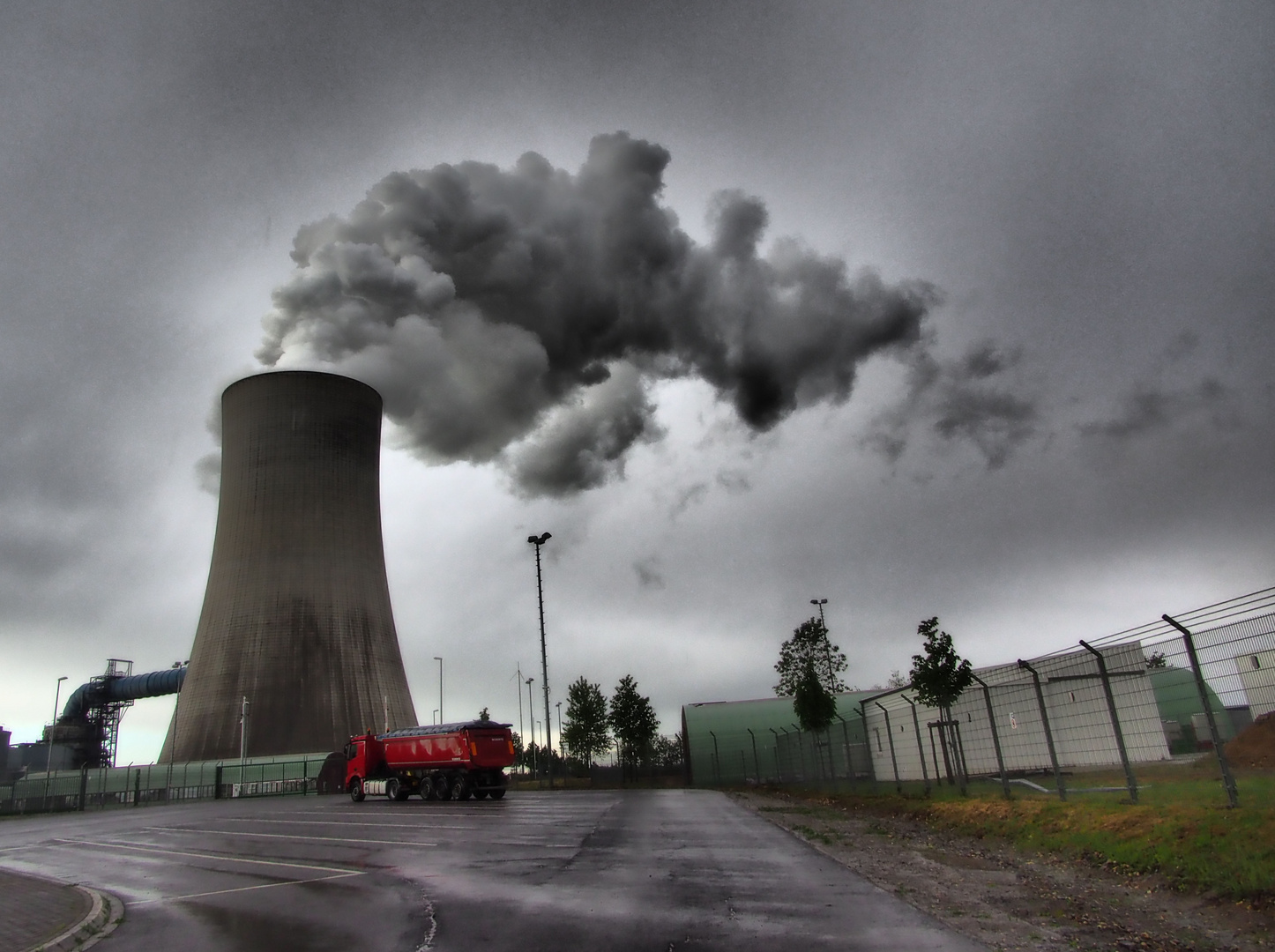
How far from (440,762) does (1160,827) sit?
23.4 meters

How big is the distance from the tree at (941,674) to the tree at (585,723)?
37065 millimetres

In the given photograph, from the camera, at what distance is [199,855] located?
42.6 ft

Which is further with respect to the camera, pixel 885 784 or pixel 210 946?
pixel 885 784

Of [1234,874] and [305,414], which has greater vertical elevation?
[305,414]

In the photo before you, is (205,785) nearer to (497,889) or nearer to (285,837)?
(285,837)

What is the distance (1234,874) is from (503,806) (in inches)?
752

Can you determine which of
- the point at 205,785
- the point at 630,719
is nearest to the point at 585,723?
the point at 630,719

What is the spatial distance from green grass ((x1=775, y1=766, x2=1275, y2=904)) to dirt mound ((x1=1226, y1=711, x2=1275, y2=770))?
0.15 metres

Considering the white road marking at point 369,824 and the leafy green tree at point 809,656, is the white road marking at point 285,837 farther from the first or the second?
the leafy green tree at point 809,656

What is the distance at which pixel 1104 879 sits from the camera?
22.9 feet

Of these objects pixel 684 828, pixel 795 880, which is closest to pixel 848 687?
pixel 684 828

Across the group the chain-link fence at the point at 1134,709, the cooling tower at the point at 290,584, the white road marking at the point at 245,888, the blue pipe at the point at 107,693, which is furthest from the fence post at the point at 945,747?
the blue pipe at the point at 107,693

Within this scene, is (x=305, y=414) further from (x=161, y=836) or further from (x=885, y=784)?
(x=885, y=784)

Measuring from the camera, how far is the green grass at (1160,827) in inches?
236
